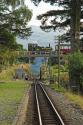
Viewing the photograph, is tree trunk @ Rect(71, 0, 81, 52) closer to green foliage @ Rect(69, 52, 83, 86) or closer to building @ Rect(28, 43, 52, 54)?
green foliage @ Rect(69, 52, 83, 86)

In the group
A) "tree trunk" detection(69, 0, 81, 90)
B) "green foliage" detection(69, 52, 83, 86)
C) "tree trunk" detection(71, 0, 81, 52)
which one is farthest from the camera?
"green foliage" detection(69, 52, 83, 86)

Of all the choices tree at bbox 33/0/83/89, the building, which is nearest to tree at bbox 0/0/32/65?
tree at bbox 33/0/83/89

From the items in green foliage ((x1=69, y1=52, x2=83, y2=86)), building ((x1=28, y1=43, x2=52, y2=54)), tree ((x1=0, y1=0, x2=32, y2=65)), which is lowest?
building ((x1=28, y1=43, x2=52, y2=54))

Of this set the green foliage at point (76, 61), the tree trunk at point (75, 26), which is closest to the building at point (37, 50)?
the green foliage at point (76, 61)

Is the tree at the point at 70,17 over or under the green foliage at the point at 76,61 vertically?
over

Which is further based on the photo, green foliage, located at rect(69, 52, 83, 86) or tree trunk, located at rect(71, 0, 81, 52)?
green foliage, located at rect(69, 52, 83, 86)

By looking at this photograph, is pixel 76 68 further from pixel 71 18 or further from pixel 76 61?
pixel 71 18

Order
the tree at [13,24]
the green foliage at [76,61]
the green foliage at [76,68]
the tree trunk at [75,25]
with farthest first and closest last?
the tree at [13,24] → the green foliage at [76,68] → the green foliage at [76,61] → the tree trunk at [75,25]

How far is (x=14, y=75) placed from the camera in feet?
454

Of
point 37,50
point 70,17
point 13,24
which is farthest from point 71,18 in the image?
point 37,50

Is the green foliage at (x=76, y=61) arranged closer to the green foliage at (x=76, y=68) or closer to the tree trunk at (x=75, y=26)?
the green foliage at (x=76, y=68)

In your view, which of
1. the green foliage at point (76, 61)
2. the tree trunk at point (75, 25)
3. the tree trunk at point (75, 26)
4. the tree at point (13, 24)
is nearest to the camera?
the tree trunk at point (75, 26)

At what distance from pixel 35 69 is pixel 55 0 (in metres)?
132

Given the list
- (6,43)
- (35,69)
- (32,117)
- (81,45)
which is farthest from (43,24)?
(35,69)
